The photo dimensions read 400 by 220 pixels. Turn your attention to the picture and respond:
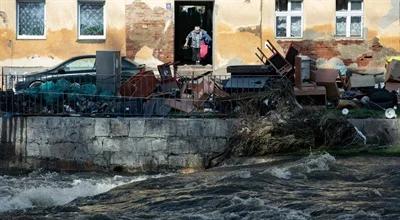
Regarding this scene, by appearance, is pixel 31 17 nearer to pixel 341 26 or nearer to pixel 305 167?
pixel 341 26

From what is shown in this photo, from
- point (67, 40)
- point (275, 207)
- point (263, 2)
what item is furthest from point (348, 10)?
point (275, 207)

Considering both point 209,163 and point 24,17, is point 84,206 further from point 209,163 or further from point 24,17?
point 24,17

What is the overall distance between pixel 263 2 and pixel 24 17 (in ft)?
29.4

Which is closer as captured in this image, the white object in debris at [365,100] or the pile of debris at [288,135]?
the pile of debris at [288,135]

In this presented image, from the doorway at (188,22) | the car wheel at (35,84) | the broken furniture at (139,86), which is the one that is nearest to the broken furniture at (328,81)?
the broken furniture at (139,86)

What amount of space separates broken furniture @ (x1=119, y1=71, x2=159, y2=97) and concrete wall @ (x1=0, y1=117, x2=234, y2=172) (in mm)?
1251

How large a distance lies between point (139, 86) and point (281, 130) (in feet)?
12.4

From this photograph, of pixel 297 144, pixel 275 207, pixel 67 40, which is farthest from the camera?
pixel 67 40

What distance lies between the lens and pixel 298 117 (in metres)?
15.9

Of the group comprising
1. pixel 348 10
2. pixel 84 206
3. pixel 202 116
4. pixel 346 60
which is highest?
pixel 348 10

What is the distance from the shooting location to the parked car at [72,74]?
1778cm

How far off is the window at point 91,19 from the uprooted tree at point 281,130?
39.4ft

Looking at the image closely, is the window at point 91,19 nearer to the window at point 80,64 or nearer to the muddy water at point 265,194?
the window at point 80,64

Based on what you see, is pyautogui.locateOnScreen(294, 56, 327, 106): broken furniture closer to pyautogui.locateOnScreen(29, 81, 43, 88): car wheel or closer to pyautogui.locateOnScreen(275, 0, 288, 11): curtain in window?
pyautogui.locateOnScreen(29, 81, 43, 88): car wheel
